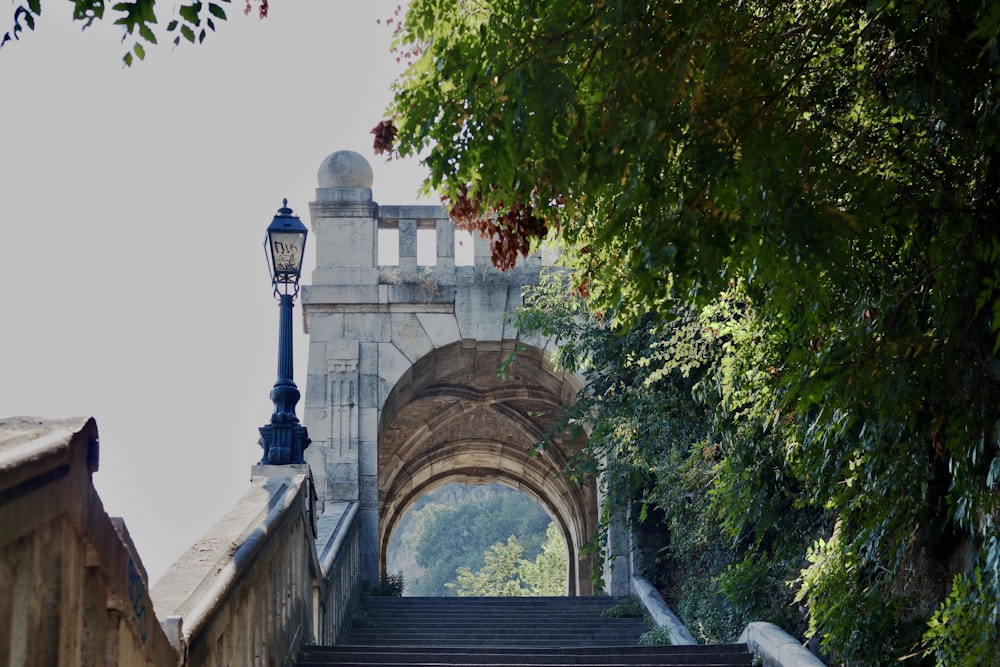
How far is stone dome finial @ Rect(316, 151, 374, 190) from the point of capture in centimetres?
1314

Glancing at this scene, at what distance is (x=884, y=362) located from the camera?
4254 mm

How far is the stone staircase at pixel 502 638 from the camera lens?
670cm

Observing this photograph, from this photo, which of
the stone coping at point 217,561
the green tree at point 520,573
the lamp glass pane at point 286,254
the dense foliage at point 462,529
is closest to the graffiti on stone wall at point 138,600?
the stone coping at point 217,561

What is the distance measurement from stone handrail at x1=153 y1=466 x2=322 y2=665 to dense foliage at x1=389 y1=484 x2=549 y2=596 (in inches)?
1647

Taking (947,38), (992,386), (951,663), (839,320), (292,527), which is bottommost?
(951,663)

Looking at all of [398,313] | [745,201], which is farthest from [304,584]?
[398,313]

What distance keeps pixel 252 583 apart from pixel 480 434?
49.9ft

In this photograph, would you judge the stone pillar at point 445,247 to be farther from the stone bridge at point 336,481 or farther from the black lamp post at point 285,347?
the black lamp post at point 285,347

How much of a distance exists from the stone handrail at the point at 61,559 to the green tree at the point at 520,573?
28430mm

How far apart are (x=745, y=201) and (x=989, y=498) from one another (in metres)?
1.29

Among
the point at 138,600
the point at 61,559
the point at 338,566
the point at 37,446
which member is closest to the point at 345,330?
the point at 338,566

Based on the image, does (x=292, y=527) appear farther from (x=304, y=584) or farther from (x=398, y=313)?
(x=398, y=313)

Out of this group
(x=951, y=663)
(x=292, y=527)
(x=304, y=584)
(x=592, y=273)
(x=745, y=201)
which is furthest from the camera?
(x=304, y=584)

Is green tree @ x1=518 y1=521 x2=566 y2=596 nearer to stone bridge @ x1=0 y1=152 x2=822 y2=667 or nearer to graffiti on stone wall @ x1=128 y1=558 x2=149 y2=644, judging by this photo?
stone bridge @ x1=0 y1=152 x2=822 y2=667
